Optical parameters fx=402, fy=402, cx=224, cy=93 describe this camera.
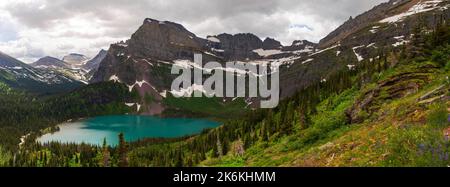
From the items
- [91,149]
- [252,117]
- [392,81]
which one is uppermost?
[392,81]

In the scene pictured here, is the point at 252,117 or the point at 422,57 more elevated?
the point at 422,57

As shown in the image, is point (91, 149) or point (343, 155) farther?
point (91, 149)
